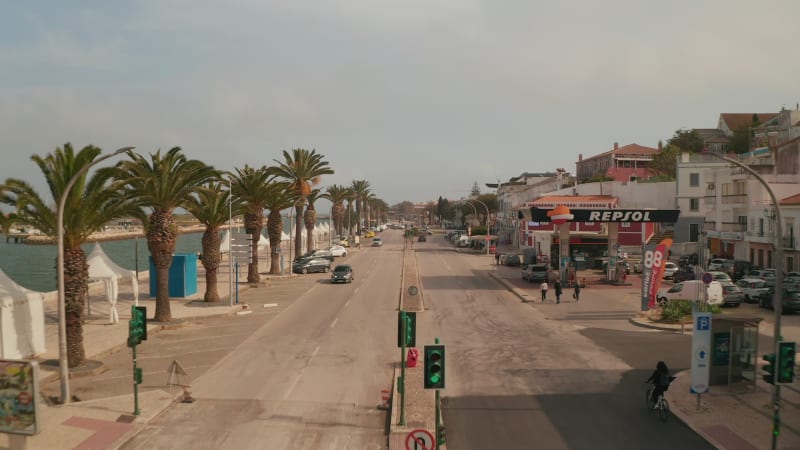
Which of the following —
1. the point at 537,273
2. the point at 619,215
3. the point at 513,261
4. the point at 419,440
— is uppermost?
the point at 619,215

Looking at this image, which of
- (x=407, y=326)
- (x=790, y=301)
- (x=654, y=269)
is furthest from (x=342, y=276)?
(x=407, y=326)

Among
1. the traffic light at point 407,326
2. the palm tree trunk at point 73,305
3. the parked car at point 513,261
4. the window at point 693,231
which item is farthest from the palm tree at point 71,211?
the window at point 693,231

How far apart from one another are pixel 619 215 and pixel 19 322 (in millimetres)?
39309

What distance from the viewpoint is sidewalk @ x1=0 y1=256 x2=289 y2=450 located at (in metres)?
16.0

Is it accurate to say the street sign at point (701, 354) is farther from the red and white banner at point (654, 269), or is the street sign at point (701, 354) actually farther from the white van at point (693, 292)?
the red and white banner at point (654, 269)

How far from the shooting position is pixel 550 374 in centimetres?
2258

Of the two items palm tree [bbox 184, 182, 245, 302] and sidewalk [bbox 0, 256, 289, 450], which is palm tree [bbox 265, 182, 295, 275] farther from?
sidewalk [bbox 0, 256, 289, 450]

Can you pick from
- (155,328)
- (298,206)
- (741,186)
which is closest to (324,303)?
(155,328)

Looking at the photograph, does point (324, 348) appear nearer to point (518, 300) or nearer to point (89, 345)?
point (89, 345)

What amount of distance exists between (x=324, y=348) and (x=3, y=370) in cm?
1402

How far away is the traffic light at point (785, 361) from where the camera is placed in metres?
14.7

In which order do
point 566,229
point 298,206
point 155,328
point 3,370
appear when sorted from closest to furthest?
point 3,370 < point 155,328 < point 566,229 < point 298,206

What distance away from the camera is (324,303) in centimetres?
4144

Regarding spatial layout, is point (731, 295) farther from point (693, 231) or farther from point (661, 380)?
point (693, 231)
